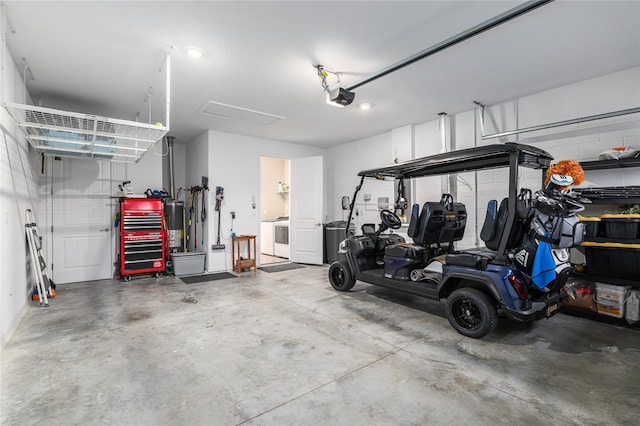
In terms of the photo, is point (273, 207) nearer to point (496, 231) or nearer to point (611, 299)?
point (496, 231)

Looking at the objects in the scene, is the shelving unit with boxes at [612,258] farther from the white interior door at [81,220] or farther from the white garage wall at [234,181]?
the white interior door at [81,220]

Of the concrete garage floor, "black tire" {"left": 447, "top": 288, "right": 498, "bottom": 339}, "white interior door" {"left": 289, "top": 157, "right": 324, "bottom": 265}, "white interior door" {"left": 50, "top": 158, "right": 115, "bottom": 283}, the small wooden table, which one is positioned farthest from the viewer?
"white interior door" {"left": 289, "top": 157, "right": 324, "bottom": 265}

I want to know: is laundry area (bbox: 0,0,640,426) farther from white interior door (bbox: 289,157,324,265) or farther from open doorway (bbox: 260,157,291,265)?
open doorway (bbox: 260,157,291,265)

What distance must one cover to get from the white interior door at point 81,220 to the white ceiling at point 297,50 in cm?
126

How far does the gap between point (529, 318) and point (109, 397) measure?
10.8 feet

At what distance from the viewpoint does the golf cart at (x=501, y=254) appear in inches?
103

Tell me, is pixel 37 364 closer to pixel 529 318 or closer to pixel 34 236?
pixel 34 236

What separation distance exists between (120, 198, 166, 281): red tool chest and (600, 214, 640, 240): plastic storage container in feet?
21.2

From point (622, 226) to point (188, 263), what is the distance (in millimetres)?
6272

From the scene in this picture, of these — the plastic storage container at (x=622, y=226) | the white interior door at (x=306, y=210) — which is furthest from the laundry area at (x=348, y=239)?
the white interior door at (x=306, y=210)

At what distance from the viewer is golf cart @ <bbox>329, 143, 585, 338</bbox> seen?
2.61m

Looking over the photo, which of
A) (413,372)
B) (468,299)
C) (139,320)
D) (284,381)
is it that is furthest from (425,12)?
(139,320)

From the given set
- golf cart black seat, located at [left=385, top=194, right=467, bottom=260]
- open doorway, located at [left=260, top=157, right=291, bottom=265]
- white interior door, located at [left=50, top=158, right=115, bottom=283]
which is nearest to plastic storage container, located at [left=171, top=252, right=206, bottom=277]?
white interior door, located at [left=50, top=158, right=115, bottom=283]

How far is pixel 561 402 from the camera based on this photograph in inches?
74.7
